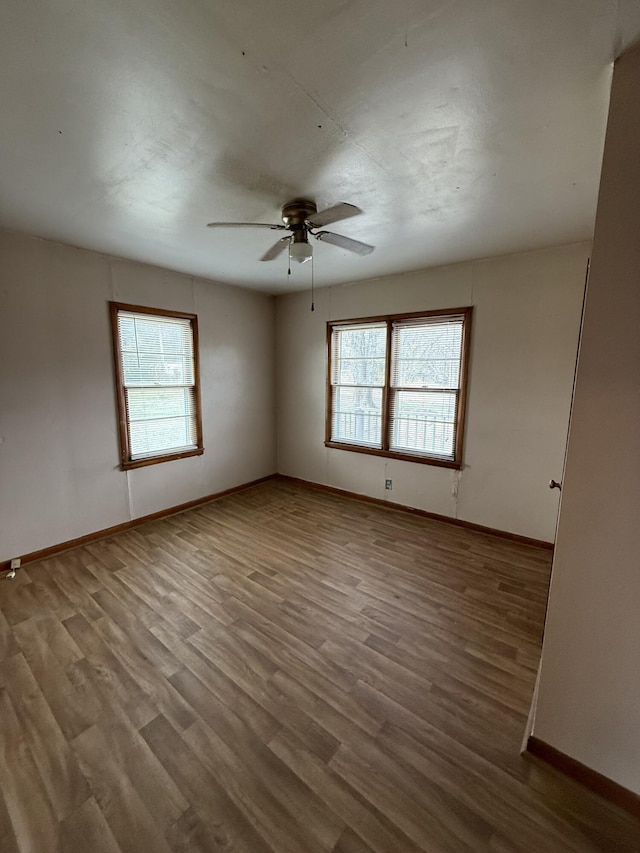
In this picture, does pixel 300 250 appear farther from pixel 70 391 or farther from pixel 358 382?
pixel 70 391

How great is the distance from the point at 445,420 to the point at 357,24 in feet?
10.3

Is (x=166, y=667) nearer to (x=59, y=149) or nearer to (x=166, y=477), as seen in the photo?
(x=166, y=477)

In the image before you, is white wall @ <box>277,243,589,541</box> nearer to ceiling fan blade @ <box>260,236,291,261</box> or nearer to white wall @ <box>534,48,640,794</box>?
ceiling fan blade @ <box>260,236,291,261</box>

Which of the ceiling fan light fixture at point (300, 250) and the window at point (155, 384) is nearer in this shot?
the ceiling fan light fixture at point (300, 250)

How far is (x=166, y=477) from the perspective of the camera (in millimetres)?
3879

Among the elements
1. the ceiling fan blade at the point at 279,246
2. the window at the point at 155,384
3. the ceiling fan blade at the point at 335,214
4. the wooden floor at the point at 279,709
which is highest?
the ceiling fan blade at the point at 279,246

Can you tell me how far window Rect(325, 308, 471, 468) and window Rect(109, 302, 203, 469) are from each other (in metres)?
1.74

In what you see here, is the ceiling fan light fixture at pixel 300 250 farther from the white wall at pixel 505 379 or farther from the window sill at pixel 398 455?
the window sill at pixel 398 455

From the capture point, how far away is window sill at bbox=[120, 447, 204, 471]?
3.51 meters

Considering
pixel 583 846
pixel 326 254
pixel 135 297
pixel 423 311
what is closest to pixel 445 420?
pixel 423 311

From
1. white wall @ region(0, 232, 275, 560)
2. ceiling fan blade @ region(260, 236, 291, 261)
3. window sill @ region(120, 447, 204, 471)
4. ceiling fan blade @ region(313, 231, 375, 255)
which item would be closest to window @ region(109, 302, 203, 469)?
window sill @ region(120, 447, 204, 471)

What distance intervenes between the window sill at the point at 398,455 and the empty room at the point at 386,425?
4cm

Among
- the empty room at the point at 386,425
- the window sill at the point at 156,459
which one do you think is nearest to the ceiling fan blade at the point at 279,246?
the empty room at the point at 386,425

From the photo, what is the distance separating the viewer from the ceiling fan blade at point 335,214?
1792mm
